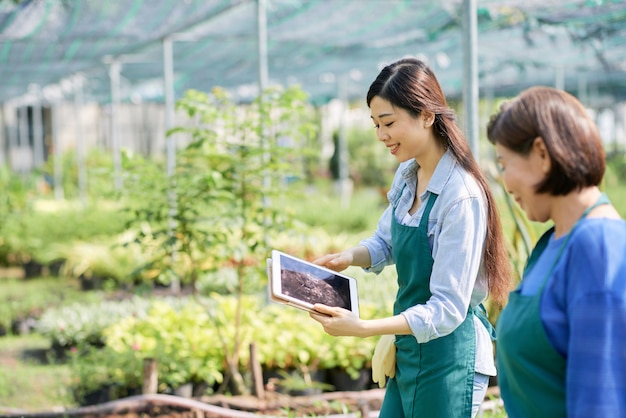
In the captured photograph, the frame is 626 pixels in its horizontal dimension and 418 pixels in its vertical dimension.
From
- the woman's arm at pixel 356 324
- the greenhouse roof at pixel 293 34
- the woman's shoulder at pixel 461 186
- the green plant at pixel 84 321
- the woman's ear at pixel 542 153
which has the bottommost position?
the green plant at pixel 84 321

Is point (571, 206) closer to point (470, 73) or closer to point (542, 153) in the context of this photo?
point (542, 153)

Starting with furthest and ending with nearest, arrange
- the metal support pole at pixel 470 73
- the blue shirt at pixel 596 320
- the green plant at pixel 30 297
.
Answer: the green plant at pixel 30 297 → the metal support pole at pixel 470 73 → the blue shirt at pixel 596 320

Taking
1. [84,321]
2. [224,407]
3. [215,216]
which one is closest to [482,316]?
[224,407]

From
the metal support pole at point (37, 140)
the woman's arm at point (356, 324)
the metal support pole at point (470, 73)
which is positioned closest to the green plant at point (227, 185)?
the metal support pole at point (470, 73)

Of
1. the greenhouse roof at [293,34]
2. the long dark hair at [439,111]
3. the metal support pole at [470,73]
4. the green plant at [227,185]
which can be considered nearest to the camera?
the long dark hair at [439,111]

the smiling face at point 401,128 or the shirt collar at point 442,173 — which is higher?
the smiling face at point 401,128

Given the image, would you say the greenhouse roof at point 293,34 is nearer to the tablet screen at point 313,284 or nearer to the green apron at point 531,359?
the tablet screen at point 313,284

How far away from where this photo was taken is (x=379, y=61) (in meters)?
11.0

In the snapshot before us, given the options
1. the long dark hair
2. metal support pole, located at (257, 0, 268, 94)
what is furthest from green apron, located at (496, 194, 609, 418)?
metal support pole, located at (257, 0, 268, 94)

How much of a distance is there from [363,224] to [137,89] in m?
8.43

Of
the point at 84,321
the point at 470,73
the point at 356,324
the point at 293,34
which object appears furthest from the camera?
the point at 293,34

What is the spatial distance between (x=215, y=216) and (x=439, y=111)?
→ 8.02 feet

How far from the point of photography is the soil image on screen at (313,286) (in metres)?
2.09

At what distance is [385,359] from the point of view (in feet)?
7.59
